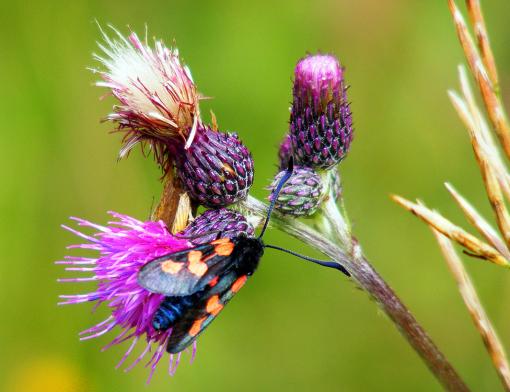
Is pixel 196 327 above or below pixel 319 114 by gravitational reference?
below

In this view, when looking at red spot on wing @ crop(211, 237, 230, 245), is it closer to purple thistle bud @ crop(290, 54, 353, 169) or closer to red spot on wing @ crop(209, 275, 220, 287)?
red spot on wing @ crop(209, 275, 220, 287)

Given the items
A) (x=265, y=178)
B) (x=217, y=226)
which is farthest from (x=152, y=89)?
(x=265, y=178)

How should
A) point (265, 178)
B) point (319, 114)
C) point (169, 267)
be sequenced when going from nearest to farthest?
point (169, 267) → point (319, 114) → point (265, 178)

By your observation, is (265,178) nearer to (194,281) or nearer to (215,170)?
(215,170)

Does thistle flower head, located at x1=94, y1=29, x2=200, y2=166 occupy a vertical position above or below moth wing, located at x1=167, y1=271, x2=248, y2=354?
above

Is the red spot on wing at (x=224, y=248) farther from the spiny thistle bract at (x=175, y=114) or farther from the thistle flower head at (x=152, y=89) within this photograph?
the thistle flower head at (x=152, y=89)

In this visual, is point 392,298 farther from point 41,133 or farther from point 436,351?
point 41,133

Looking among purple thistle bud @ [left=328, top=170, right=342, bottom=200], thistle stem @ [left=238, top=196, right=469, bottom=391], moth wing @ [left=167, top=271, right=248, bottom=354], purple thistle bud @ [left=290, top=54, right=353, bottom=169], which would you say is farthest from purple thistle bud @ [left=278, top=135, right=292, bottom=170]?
moth wing @ [left=167, top=271, right=248, bottom=354]
